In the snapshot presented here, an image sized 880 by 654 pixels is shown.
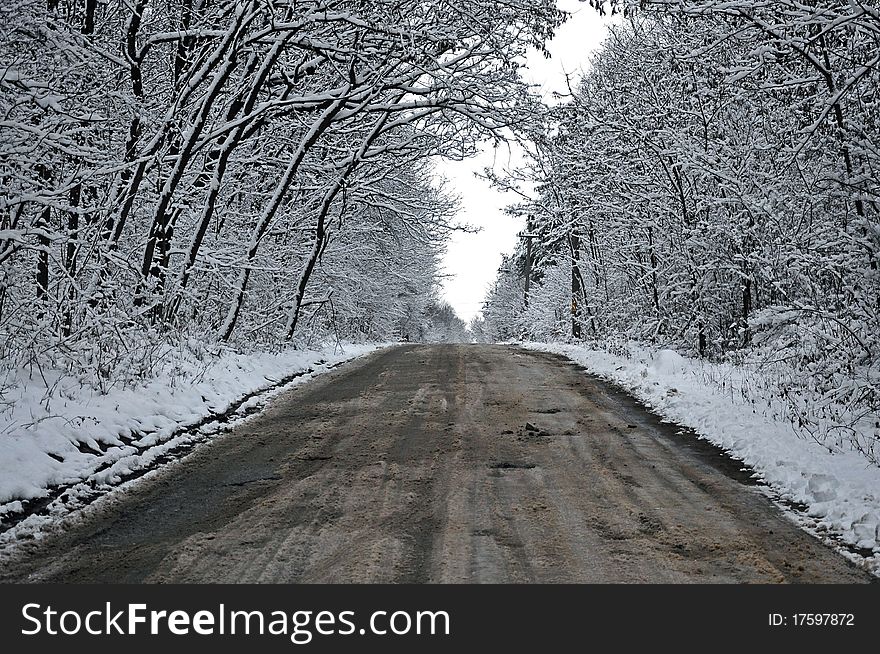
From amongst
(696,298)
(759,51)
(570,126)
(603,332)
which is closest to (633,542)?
(759,51)

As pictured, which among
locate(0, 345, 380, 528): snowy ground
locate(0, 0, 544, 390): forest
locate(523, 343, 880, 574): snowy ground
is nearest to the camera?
locate(523, 343, 880, 574): snowy ground

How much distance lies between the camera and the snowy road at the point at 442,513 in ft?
14.6

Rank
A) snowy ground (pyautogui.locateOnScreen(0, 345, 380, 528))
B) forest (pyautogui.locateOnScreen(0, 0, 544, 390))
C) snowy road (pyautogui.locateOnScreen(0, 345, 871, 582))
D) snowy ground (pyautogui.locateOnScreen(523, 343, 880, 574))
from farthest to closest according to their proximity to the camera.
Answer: forest (pyautogui.locateOnScreen(0, 0, 544, 390)) → snowy ground (pyautogui.locateOnScreen(0, 345, 380, 528)) → snowy ground (pyautogui.locateOnScreen(523, 343, 880, 574)) → snowy road (pyautogui.locateOnScreen(0, 345, 871, 582))

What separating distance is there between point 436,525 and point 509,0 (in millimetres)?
9798

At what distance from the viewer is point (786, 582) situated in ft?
14.2

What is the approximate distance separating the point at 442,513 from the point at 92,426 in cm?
398

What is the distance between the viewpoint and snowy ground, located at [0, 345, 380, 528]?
19.8ft

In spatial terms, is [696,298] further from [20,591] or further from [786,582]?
[20,591]

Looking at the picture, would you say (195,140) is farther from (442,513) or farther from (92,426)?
(442,513)

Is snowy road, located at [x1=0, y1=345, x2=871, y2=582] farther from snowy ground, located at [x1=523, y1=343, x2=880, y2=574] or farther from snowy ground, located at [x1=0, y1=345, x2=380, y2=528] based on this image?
snowy ground, located at [x1=0, y1=345, x2=380, y2=528]

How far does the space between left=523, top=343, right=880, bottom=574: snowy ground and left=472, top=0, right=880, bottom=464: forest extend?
40cm

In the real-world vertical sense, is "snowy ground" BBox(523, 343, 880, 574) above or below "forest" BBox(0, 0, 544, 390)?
below

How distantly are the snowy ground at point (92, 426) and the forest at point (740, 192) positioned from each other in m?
6.81

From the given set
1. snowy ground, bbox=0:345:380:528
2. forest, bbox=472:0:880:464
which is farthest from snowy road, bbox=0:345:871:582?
forest, bbox=472:0:880:464
